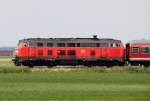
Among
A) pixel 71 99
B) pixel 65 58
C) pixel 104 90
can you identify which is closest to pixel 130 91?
pixel 104 90

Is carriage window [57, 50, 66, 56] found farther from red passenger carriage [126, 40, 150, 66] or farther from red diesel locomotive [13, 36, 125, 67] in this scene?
red passenger carriage [126, 40, 150, 66]

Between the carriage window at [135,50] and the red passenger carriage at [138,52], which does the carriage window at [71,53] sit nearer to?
the red passenger carriage at [138,52]

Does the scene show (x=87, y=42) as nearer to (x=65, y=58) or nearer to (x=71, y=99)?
(x=65, y=58)

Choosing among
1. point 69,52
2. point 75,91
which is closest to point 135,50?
point 69,52

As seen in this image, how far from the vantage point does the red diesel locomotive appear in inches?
3007

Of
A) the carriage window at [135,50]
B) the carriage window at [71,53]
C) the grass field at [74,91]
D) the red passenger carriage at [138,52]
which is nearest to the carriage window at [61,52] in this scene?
the carriage window at [71,53]

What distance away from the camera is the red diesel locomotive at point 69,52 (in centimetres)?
7638

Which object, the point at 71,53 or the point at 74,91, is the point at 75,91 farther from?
the point at 71,53

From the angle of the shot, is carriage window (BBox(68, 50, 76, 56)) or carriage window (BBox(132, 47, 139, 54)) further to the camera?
carriage window (BBox(132, 47, 139, 54))

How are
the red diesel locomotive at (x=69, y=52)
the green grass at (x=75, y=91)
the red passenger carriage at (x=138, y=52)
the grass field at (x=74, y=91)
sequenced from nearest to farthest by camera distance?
the grass field at (x=74, y=91) < the green grass at (x=75, y=91) < the red diesel locomotive at (x=69, y=52) < the red passenger carriage at (x=138, y=52)

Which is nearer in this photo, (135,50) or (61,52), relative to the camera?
(61,52)

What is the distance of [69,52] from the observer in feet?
254

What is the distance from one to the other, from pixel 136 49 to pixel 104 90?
4108 cm

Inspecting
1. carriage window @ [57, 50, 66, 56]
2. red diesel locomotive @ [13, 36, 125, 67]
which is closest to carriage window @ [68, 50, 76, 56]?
red diesel locomotive @ [13, 36, 125, 67]
